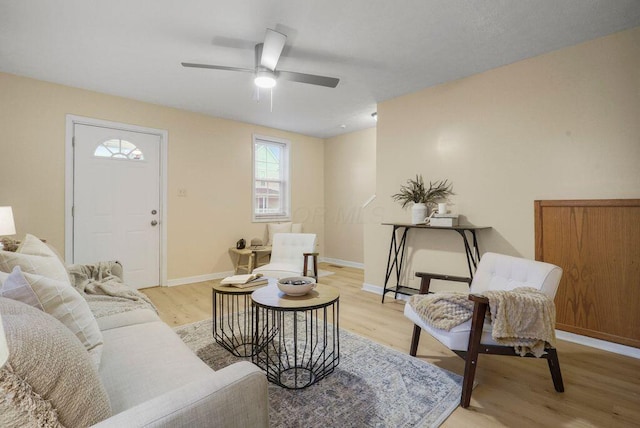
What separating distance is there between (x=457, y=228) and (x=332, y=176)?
3.34 m

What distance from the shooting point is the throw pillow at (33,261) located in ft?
4.82

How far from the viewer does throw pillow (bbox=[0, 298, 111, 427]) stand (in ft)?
1.97

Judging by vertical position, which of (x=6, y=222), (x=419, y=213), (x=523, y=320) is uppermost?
(x=419, y=213)

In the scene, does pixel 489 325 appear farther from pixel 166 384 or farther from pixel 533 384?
pixel 166 384

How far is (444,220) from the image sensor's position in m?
3.15

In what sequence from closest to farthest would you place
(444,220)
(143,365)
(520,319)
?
(143,365)
(520,319)
(444,220)

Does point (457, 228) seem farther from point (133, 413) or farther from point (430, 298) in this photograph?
point (133, 413)

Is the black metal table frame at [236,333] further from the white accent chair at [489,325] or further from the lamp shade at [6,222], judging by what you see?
the lamp shade at [6,222]

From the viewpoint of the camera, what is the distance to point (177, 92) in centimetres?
364

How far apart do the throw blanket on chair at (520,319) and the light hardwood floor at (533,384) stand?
37 centimetres

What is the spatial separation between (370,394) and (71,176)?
12.8 ft

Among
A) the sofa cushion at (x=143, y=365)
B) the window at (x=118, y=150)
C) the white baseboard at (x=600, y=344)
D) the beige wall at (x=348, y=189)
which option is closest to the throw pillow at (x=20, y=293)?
the sofa cushion at (x=143, y=365)

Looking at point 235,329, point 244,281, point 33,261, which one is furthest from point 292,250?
point 33,261

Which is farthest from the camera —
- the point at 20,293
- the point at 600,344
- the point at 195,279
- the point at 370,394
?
the point at 195,279
